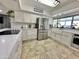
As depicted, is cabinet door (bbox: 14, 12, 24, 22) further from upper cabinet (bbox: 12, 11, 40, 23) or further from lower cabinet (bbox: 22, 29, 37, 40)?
lower cabinet (bbox: 22, 29, 37, 40)

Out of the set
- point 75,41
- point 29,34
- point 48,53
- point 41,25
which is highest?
point 41,25

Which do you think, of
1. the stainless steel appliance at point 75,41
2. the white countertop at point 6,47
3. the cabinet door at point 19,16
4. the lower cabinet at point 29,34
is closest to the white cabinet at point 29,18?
the cabinet door at point 19,16

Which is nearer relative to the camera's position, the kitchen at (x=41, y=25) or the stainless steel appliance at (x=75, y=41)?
the stainless steel appliance at (x=75, y=41)

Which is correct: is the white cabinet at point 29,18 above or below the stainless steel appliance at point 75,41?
above

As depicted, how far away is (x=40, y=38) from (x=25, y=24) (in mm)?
1627

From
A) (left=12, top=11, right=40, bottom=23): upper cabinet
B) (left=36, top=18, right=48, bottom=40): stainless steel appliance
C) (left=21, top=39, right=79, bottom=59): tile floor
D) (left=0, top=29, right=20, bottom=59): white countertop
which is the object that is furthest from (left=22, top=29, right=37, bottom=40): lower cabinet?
(left=0, top=29, right=20, bottom=59): white countertop

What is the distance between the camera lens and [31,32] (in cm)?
405

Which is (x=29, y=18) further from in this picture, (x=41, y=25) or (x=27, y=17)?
(x=41, y=25)

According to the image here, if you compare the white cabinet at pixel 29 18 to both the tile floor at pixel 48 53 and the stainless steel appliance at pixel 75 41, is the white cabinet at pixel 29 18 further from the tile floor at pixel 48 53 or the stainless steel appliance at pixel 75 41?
the stainless steel appliance at pixel 75 41

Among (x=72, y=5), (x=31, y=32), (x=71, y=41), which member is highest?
(x=72, y=5)

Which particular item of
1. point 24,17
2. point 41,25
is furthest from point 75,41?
point 24,17

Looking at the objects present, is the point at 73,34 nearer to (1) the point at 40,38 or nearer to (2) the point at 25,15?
(1) the point at 40,38

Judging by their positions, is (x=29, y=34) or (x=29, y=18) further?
(x=29, y=18)

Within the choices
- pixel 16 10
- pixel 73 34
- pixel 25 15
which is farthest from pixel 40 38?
pixel 16 10
